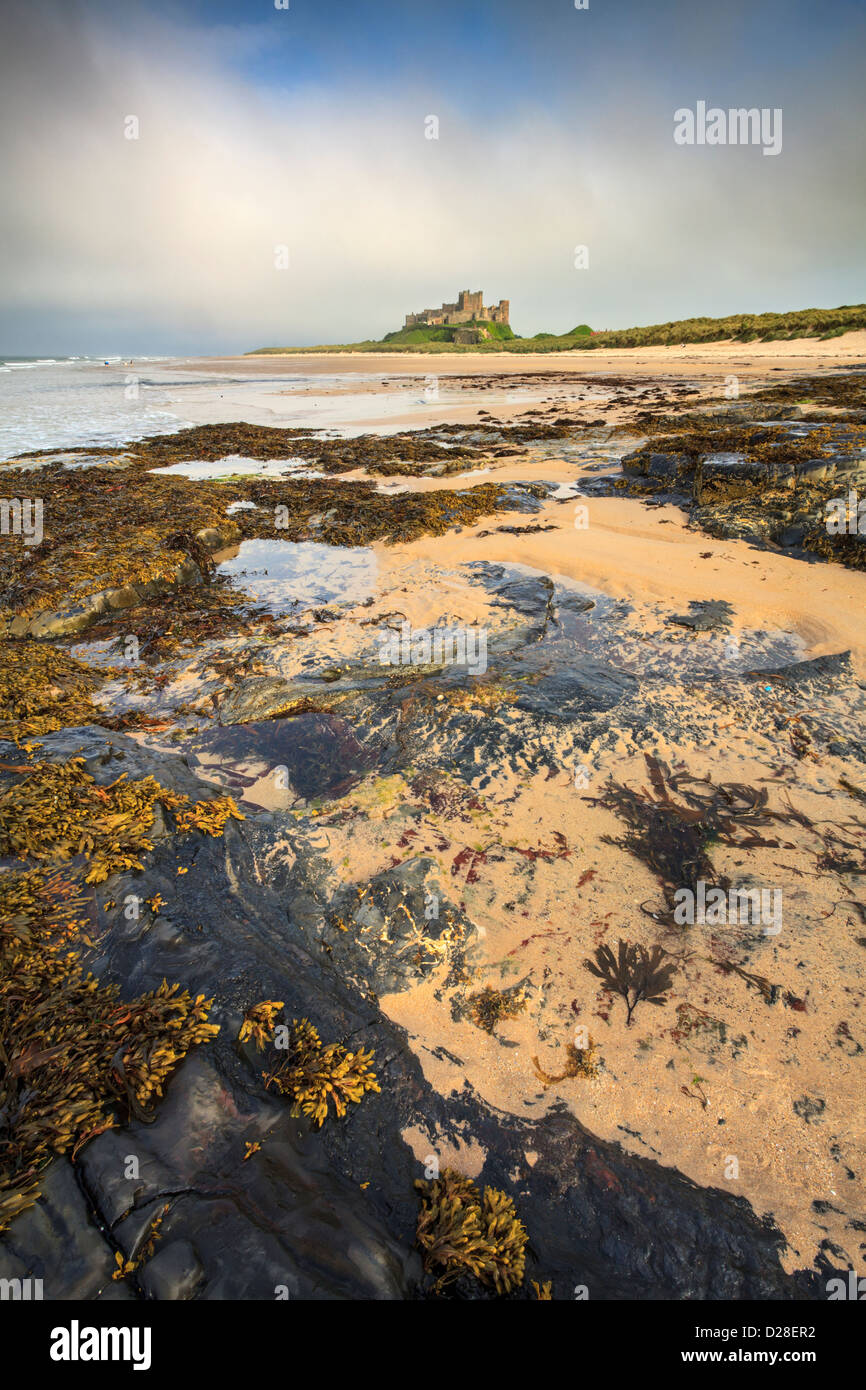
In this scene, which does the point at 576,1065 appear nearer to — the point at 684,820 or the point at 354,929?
the point at 354,929

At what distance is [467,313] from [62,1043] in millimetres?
150843

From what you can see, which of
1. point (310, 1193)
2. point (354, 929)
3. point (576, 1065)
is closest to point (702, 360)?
point (354, 929)

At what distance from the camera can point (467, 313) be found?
12294 centimetres

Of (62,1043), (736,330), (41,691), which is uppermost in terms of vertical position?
(736,330)

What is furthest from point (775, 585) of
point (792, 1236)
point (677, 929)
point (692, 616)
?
point (792, 1236)

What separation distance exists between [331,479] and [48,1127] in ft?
43.6

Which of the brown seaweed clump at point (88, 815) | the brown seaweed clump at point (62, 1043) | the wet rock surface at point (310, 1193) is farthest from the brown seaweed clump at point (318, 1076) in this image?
the brown seaweed clump at point (88, 815)

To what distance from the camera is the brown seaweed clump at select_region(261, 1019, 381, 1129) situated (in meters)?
2.28

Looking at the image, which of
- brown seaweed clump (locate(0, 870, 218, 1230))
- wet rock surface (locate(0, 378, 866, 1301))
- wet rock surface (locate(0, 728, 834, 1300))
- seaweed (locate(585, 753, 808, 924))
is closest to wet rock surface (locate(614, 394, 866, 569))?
wet rock surface (locate(0, 378, 866, 1301))

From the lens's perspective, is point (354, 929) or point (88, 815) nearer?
point (354, 929)

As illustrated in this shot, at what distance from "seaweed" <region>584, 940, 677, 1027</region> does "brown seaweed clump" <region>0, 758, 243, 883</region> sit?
2.58 m

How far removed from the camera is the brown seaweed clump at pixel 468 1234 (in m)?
1.88

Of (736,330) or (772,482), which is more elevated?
(736,330)

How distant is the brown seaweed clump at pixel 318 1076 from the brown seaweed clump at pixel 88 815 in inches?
59.9
